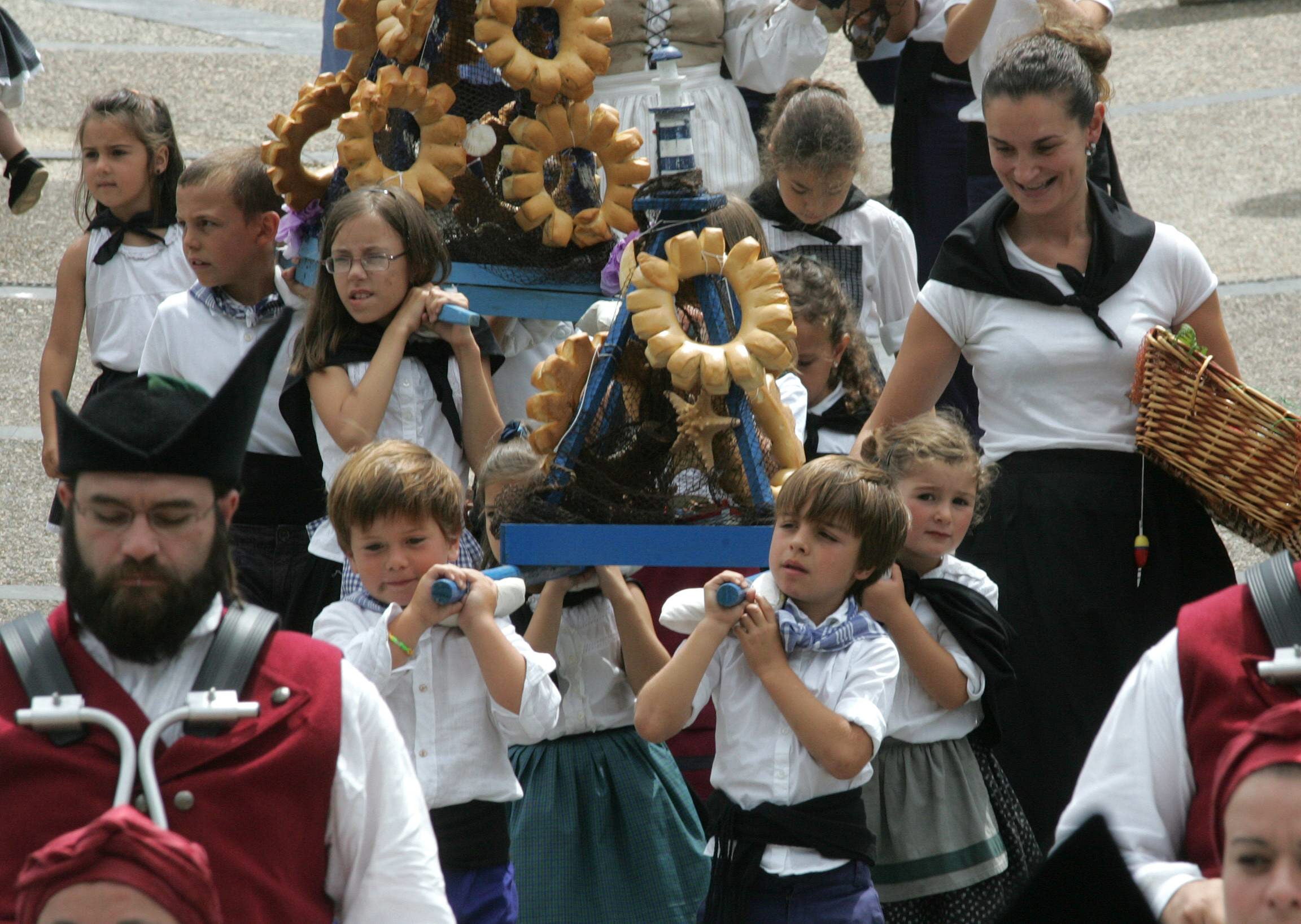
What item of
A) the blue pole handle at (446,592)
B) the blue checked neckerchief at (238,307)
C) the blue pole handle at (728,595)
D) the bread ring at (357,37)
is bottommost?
the blue pole handle at (446,592)

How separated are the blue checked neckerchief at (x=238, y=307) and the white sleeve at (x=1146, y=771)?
2.62 m

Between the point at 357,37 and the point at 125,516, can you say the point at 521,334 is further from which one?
the point at 125,516

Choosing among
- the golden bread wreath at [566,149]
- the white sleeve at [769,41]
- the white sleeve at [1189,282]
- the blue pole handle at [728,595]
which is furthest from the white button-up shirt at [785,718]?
the white sleeve at [769,41]

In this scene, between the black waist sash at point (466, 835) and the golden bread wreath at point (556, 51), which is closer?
the black waist sash at point (466, 835)

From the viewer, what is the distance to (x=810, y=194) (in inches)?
215

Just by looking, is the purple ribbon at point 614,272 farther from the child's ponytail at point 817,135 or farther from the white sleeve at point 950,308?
the child's ponytail at point 817,135

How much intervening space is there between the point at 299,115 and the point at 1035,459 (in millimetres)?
2027

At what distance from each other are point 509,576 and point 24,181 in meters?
5.22

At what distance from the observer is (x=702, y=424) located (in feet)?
11.5

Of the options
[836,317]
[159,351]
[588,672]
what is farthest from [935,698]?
[159,351]

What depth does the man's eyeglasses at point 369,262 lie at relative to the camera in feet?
13.6

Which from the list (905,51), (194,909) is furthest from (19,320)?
(194,909)

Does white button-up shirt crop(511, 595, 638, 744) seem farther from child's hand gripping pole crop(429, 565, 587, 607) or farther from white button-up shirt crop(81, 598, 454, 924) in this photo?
white button-up shirt crop(81, 598, 454, 924)

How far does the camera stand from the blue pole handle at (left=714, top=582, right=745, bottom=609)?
326 cm
